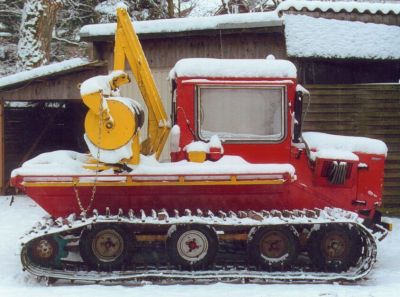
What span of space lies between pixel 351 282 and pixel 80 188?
3418 millimetres

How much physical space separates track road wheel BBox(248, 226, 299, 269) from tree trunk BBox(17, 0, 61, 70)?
12.8 m

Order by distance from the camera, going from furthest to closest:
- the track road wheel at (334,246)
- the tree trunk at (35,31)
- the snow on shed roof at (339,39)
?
the tree trunk at (35,31), the snow on shed roof at (339,39), the track road wheel at (334,246)

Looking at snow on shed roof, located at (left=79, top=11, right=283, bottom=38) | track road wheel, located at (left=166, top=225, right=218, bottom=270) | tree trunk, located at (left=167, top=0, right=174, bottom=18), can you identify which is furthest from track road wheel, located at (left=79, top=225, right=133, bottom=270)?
tree trunk, located at (left=167, top=0, right=174, bottom=18)

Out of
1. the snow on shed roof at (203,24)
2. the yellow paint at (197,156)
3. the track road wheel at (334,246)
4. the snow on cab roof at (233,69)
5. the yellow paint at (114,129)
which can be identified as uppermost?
the snow on shed roof at (203,24)

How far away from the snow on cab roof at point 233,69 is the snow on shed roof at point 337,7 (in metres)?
4.37

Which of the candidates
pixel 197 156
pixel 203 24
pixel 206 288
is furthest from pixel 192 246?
pixel 203 24

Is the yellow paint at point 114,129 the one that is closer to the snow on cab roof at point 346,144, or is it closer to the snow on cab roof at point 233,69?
the snow on cab roof at point 233,69

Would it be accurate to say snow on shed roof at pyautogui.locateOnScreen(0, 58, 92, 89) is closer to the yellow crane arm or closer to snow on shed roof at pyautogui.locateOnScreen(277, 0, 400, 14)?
snow on shed roof at pyautogui.locateOnScreen(277, 0, 400, 14)

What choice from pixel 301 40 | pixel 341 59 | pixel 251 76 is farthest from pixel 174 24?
pixel 251 76

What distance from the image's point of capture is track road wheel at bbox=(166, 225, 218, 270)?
769 cm

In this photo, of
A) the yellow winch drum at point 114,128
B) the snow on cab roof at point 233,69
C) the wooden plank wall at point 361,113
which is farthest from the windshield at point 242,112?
the wooden plank wall at point 361,113

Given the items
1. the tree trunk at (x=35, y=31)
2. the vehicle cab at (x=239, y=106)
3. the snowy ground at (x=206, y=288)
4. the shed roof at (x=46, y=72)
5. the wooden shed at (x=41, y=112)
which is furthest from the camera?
the tree trunk at (x=35, y=31)

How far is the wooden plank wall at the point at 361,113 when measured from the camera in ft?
39.7

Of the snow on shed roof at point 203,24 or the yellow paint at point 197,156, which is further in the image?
the snow on shed roof at point 203,24
